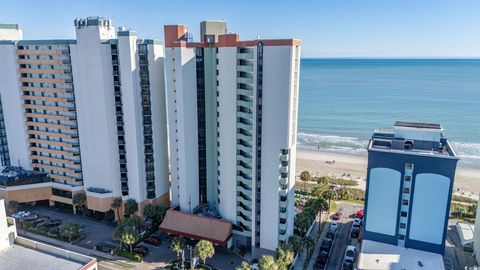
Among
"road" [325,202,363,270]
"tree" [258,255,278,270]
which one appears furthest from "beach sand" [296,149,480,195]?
"tree" [258,255,278,270]

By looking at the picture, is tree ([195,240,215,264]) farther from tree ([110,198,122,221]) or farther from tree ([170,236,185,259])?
tree ([110,198,122,221])

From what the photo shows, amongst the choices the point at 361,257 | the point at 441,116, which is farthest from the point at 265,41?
the point at 441,116

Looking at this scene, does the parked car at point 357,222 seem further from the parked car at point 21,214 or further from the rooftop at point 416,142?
Answer: the parked car at point 21,214

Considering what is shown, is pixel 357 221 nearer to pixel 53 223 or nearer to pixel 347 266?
pixel 347 266

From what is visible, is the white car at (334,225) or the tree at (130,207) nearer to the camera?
the white car at (334,225)

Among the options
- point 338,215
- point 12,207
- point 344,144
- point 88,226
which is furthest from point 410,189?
point 344,144

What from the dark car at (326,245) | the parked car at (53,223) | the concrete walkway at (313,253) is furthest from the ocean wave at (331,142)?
the parked car at (53,223)
